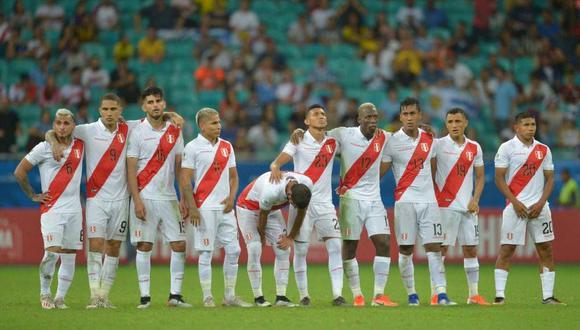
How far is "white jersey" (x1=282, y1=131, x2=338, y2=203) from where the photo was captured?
566 inches

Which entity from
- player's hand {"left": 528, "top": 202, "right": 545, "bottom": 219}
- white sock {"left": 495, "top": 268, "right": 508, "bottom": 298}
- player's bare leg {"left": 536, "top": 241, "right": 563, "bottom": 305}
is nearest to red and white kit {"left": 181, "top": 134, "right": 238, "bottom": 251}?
white sock {"left": 495, "top": 268, "right": 508, "bottom": 298}

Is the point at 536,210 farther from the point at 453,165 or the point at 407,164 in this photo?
the point at 407,164

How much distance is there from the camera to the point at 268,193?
13750mm

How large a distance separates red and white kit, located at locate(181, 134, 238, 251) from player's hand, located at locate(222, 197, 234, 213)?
0.04 metres

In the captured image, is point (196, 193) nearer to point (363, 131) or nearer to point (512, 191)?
point (363, 131)

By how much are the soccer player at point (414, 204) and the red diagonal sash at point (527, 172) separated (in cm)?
105

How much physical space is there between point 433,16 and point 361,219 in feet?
48.0

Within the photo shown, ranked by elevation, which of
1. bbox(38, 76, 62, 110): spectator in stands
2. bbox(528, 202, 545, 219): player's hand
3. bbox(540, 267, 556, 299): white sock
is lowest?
bbox(540, 267, 556, 299): white sock

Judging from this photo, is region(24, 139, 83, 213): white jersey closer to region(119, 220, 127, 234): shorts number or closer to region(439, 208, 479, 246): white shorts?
region(119, 220, 127, 234): shorts number

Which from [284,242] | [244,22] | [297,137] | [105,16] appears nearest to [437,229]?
[284,242]

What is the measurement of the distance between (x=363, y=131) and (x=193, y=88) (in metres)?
12.2

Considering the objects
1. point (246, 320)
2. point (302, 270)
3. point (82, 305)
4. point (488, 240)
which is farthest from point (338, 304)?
point (488, 240)

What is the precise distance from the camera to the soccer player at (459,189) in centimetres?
1470

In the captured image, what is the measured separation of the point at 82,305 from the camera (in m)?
14.5
